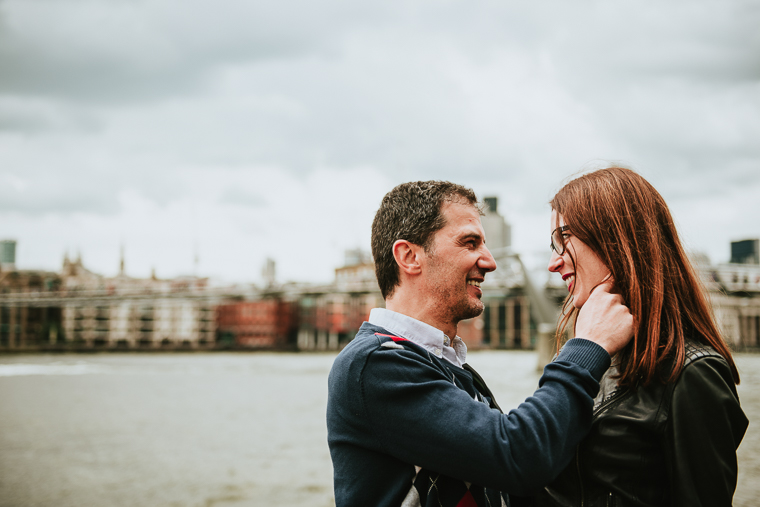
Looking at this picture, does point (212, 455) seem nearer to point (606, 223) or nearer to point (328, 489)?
point (328, 489)

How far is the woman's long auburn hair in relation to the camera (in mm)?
1813

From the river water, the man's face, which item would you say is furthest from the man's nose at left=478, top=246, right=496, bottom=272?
the river water

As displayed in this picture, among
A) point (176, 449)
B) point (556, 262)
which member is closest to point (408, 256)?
point (556, 262)

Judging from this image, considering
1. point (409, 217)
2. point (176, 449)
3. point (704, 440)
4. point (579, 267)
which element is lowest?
point (176, 449)

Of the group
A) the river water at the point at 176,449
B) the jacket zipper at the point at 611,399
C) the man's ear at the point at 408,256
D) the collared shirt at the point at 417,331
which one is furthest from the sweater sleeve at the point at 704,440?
the river water at the point at 176,449

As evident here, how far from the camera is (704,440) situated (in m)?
1.65

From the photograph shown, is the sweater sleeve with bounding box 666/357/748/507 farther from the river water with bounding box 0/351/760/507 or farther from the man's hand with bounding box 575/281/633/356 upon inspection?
the river water with bounding box 0/351/760/507

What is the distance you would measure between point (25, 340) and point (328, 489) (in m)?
104

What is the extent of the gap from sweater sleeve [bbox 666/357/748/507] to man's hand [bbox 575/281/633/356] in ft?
0.69

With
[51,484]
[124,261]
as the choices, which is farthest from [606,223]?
[124,261]

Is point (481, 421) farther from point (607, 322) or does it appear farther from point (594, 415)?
point (607, 322)

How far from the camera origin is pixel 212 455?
12.3 m

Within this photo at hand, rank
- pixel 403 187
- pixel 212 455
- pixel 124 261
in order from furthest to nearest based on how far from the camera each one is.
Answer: pixel 124 261 < pixel 212 455 < pixel 403 187

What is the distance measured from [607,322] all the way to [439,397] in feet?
1.74
